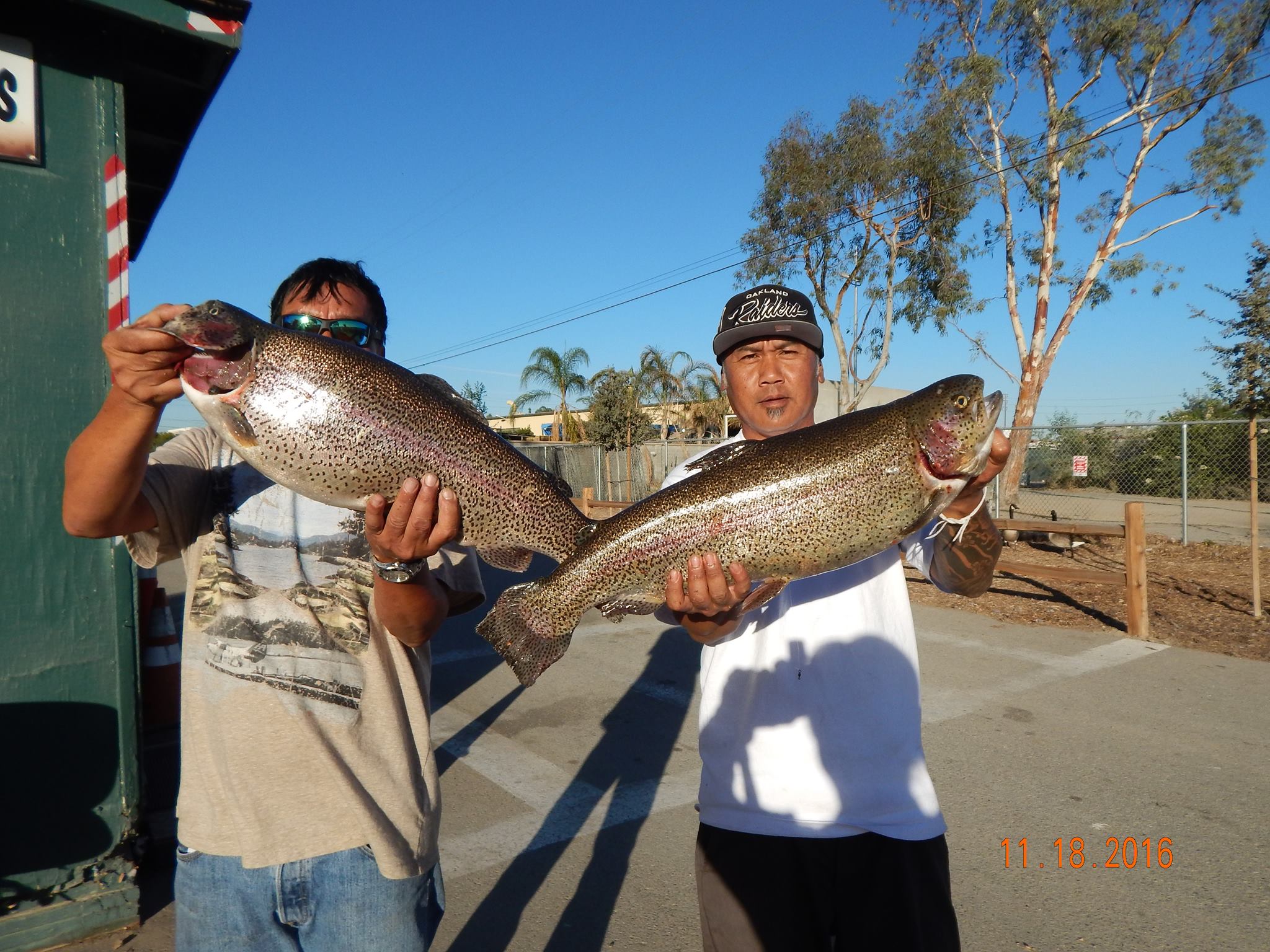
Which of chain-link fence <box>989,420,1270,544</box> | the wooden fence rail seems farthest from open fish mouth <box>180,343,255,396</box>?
chain-link fence <box>989,420,1270,544</box>

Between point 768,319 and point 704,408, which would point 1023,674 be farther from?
point 704,408

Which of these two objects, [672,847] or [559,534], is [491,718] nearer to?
[672,847]

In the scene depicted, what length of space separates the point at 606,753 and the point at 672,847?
1521 mm

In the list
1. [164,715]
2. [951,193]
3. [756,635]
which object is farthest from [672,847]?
[951,193]

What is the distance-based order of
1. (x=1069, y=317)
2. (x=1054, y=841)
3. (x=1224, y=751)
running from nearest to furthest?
(x=1054, y=841), (x=1224, y=751), (x=1069, y=317)

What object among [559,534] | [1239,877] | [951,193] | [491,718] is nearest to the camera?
[559,534]

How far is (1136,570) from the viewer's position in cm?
901

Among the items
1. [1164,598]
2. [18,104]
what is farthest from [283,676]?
[1164,598]

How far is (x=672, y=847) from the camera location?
454cm

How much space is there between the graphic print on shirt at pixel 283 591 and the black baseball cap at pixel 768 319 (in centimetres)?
148

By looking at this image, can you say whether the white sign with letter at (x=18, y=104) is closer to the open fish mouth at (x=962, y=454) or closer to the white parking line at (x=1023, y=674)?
the open fish mouth at (x=962, y=454)

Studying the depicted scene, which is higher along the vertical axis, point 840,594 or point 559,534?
point 559,534

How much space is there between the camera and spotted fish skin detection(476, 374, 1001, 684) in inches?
91.5
